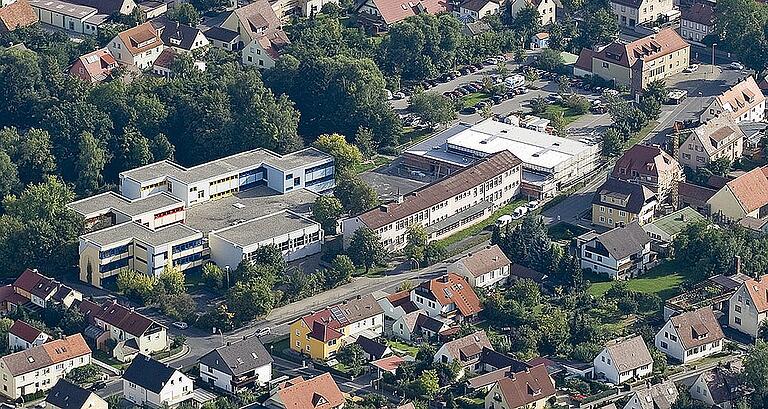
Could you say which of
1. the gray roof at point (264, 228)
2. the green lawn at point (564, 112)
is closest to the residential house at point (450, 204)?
the gray roof at point (264, 228)

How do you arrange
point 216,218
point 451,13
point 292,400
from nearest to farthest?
point 292,400 < point 216,218 < point 451,13

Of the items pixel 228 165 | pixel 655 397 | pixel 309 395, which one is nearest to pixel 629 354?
pixel 655 397

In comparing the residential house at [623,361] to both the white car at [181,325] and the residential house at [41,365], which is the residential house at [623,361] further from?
the residential house at [41,365]

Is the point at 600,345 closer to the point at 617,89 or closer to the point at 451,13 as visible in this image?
the point at 617,89

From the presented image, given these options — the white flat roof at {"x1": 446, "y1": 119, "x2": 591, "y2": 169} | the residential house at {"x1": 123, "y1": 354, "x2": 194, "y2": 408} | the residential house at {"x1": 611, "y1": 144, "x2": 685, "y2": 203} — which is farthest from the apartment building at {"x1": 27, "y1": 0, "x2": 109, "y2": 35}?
the residential house at {"x1": 123, "y1": 354, "x2": 194, "y2": 408}

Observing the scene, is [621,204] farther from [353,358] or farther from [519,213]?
[353,358]

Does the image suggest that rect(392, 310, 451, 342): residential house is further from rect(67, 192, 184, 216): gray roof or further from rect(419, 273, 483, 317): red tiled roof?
rect(67, 192, 184, 216): gray roof

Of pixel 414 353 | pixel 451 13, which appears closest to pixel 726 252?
pixel 414 353
